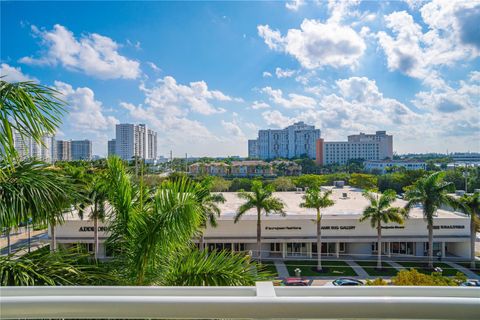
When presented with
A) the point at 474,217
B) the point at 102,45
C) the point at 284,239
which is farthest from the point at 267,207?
the point at 102,45

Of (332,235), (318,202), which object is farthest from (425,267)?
(318,202)

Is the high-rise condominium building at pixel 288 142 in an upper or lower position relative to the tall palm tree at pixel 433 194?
upper

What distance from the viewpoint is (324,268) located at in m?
13.8

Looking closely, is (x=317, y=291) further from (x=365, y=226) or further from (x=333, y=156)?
(x=333, y=156)

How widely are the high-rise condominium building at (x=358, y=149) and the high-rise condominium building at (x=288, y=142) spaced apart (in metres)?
7.67

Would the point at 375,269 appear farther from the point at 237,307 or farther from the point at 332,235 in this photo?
the point at 237,307

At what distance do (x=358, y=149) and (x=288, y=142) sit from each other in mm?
20478

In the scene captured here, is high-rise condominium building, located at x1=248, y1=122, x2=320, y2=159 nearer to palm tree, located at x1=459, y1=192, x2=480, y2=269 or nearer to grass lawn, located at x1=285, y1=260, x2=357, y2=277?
palm tree, located at x1=459, y1=192, x2=480, y2=269

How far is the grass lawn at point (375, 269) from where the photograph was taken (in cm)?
1303

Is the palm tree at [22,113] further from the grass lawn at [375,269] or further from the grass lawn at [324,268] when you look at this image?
the grass lawn at [375,269]

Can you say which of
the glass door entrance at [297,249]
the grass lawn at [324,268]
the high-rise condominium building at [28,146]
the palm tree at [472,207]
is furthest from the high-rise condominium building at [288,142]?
the high-rise condominium building at [28,146]

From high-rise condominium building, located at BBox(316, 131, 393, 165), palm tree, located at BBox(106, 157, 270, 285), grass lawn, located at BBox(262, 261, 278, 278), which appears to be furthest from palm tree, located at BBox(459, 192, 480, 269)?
high-rise condominium building, located at BBox(316, 131, 393, 165)

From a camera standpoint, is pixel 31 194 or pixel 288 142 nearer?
pixel 31 194

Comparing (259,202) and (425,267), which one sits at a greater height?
(259,202)
